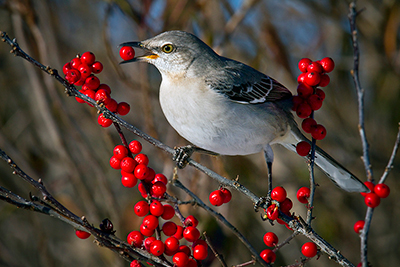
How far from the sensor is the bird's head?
11.4ft

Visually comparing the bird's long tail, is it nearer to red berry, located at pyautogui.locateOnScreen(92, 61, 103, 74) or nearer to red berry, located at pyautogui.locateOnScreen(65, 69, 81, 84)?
red berry, located at pyautogui.locateOnScreen(92, 61, 103, 74)

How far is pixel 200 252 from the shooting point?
2168 mm

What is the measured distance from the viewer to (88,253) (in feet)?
17.9

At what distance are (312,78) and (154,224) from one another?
1.53 meters

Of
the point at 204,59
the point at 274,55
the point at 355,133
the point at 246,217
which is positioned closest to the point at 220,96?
the point at 204,59

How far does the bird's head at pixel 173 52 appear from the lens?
3479 mm

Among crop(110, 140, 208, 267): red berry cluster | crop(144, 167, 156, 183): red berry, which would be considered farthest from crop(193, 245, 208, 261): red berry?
crop(144, 167, 156, 183): red berry

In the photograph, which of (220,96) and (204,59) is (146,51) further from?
(220,96)

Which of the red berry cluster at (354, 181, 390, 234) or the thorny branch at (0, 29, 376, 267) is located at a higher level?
the red berry cluster at (354, 181, 390, 234)

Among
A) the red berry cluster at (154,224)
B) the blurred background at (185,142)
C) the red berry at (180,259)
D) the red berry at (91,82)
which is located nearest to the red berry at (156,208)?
the red berry cluster at (154,224)

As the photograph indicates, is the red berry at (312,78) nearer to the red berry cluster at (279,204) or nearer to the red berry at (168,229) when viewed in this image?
the red berry cluster at (279,204)

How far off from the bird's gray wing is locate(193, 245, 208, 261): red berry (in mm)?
1547

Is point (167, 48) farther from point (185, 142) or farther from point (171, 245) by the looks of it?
point (171, 245)

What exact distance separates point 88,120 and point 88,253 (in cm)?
196
